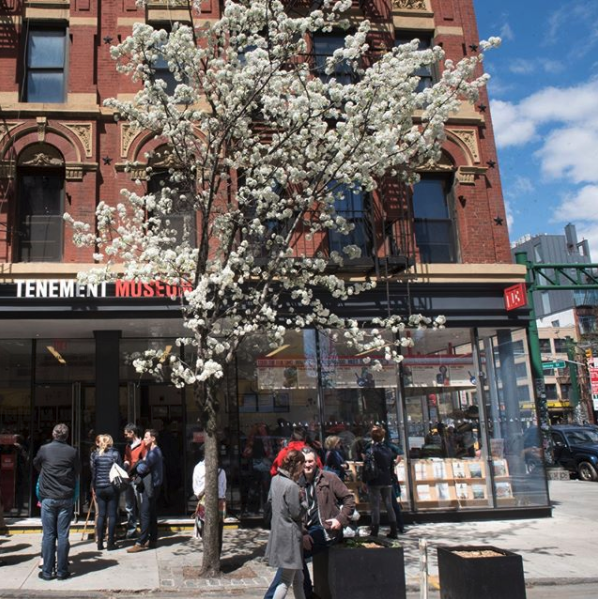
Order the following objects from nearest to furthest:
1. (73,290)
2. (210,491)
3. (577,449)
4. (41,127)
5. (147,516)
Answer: (210,491) < (147,516) < (73,290) < (41,127) < (577,449)

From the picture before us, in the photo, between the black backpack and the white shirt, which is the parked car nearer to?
the black backpack

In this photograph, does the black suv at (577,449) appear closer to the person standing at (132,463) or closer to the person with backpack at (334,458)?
the person with backpack at (334,458)

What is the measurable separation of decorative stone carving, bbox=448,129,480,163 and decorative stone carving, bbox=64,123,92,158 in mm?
7656

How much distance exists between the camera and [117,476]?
9773mm

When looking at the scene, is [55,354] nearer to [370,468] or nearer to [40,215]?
[40,215]

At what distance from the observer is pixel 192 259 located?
9.09m

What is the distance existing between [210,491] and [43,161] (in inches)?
304

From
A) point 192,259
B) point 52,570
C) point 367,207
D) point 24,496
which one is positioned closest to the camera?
point 52,570

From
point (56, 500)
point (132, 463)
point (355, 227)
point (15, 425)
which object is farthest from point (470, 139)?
point (15, 425)

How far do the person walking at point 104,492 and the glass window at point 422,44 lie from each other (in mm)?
10284

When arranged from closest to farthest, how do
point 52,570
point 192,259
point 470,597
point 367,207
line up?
point 470,597 → point 52,570 → point 192,259 → point 367,207

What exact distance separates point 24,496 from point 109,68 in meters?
8.88

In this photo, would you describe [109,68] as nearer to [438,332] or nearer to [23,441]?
[23,441]

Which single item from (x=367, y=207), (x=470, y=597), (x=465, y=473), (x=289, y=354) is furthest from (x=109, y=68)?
(x=470, y=597)
